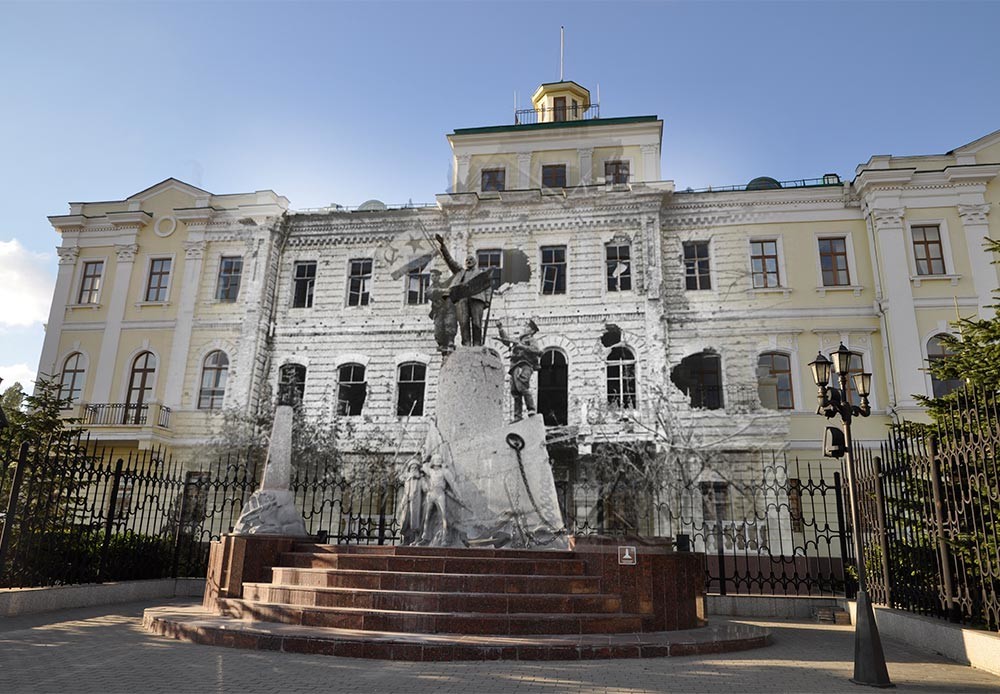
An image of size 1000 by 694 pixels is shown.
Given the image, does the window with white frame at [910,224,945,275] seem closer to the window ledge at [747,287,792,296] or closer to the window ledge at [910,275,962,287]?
the window ledge at [910,275,962,287]

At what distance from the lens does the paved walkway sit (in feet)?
17.2

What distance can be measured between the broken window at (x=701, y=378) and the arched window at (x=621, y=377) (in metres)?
1.36

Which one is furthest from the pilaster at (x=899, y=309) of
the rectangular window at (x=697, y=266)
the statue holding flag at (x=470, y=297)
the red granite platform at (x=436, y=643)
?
the red granite platform at (x=436, y=643)

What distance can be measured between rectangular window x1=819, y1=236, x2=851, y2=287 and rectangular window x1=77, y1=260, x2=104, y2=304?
2697 cm

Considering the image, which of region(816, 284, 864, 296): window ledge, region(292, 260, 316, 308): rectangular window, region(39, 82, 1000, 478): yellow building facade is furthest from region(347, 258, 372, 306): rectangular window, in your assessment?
region(816, 284, 864, 296): window ledge

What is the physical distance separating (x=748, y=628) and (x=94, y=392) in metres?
24.8

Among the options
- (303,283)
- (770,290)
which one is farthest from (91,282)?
(770,290)

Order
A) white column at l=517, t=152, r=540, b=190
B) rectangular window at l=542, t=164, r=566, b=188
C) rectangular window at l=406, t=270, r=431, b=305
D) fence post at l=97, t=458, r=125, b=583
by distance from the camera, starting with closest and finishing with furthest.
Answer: fence post at l=97, t=458, r=125, b=583, rectangular window at l=406, t=270, r=431, b=305, rectangular window at l=542, t=164, r=566, b=188, white column at l=517, t=152, r=540, b=190

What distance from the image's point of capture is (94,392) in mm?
25469

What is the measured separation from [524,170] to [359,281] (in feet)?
24.7

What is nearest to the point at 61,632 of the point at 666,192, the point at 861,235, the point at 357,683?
the point at 357,683

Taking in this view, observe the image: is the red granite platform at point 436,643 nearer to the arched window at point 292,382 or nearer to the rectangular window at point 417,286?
the arched window at point 292,382

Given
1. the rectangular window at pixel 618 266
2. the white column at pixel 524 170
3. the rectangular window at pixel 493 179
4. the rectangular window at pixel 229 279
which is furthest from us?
the rectangular window at pixel 493 179

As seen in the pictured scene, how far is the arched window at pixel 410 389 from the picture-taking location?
78.5 feet
